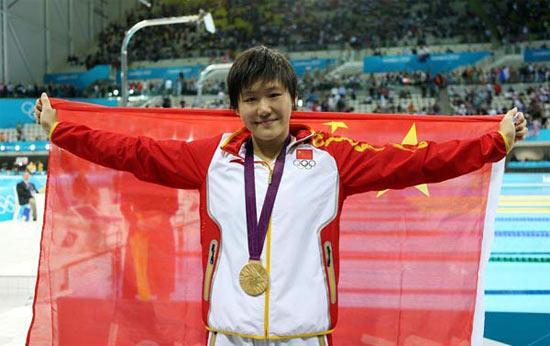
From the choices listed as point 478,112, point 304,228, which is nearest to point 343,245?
point 304,228

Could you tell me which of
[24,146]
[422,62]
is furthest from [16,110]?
[422,62]

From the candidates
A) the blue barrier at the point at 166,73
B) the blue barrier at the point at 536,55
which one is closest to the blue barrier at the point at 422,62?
the blue barrier at the point at 536,55

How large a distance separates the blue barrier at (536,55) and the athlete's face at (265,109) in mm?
25440

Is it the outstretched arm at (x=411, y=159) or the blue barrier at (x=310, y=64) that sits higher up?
the blue barrier at (x=310, y=64)

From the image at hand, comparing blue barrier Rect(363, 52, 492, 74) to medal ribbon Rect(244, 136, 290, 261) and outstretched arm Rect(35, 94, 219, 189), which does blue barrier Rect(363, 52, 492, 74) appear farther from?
medal ribbon Rect(244, 136, 290, 261)

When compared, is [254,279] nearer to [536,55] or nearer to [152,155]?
[152,155]

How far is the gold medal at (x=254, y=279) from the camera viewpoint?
74.5 inches

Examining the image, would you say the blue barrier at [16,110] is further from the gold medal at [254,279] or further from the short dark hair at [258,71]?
the gold medal at [254,279]

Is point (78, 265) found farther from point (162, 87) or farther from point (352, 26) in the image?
point (352, 26)

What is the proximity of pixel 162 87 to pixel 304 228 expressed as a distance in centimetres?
2470

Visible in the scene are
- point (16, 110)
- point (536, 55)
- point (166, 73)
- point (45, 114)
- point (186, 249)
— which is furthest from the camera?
point (166, 73)

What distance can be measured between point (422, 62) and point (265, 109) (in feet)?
78.7

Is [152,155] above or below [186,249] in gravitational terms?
above

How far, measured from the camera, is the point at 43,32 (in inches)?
1236
